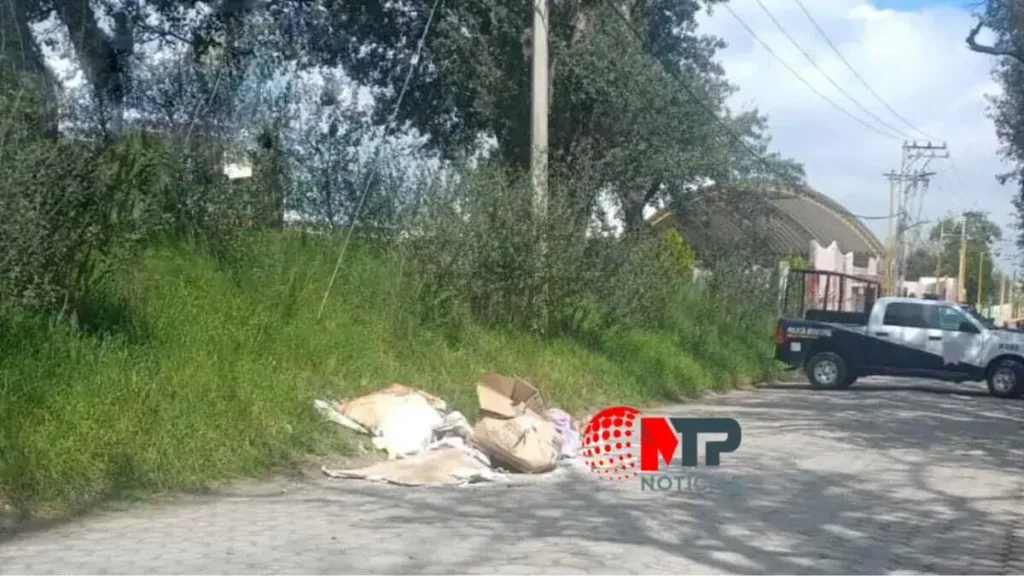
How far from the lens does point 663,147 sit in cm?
2539

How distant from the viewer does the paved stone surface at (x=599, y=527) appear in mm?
7562

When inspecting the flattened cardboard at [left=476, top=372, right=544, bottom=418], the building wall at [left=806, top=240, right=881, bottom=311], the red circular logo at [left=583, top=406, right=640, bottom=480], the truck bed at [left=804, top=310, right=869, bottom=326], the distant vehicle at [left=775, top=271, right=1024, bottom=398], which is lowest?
the red circular logo at [left=583, top=406, right=640, bottom=480]

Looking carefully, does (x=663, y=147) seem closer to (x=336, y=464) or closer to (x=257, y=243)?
(x=257, y=243)

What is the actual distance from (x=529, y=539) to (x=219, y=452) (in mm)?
3569

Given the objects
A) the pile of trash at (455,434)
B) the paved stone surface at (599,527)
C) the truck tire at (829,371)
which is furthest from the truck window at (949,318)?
the pile of trash at (455,434)

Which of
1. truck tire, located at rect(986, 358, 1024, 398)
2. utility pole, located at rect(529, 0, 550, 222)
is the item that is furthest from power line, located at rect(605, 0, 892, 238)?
A: truck tire, located at rect(986, 358, 1024, 398)

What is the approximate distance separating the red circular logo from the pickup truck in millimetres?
10587

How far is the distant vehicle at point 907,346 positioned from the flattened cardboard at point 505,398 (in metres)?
12.7

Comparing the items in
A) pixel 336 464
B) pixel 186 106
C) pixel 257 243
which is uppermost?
pixel 186 106

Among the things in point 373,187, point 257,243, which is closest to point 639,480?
point 257,243

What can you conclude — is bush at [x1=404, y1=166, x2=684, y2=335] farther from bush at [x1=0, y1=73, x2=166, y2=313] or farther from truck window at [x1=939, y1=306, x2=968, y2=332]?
truck window at [x1=939, y1=306, x2=968, y2=332]

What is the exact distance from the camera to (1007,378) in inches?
927

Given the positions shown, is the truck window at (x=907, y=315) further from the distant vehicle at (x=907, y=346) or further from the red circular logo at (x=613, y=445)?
the red circular logo at (x=613, y=445)

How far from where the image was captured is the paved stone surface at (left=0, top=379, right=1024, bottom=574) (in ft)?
24.8
